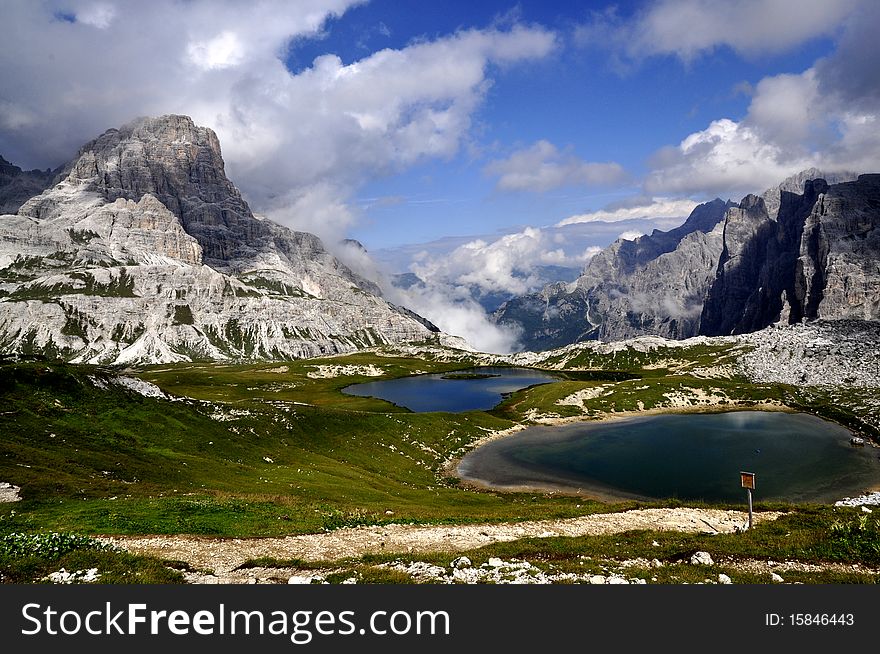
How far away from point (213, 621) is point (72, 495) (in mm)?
30315

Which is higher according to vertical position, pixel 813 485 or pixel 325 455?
pixel 325 455

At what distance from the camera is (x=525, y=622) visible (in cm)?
1192

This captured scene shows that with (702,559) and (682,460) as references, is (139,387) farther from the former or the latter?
(682,460)

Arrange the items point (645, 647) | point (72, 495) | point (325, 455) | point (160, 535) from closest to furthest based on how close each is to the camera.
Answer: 1. point (645, 647)
2. point (160, 535)
3. point (72, 495)
4. point (325, 455)

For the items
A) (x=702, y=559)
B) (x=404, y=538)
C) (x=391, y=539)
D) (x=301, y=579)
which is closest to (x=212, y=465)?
(x=391, y=539)

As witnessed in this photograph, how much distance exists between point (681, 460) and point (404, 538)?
83370 mm

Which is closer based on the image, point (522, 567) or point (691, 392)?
point (522, 567)

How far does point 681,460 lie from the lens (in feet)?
303

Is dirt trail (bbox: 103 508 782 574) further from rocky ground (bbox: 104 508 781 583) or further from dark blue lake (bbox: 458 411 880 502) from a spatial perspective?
dark blue lake (bbox: 458 411 880 502)

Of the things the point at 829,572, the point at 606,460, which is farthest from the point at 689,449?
the point at 829,572

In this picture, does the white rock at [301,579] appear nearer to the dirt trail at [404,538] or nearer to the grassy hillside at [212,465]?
the dirt trail at [404,538]

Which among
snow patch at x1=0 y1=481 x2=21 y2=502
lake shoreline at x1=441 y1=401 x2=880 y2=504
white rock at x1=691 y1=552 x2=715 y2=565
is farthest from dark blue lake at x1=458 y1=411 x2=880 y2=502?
snow patch at x1=0 y1=481 x2=21 y2=502

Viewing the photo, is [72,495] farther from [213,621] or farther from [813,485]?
[813,485]

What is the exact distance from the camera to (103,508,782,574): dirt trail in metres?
22.4
